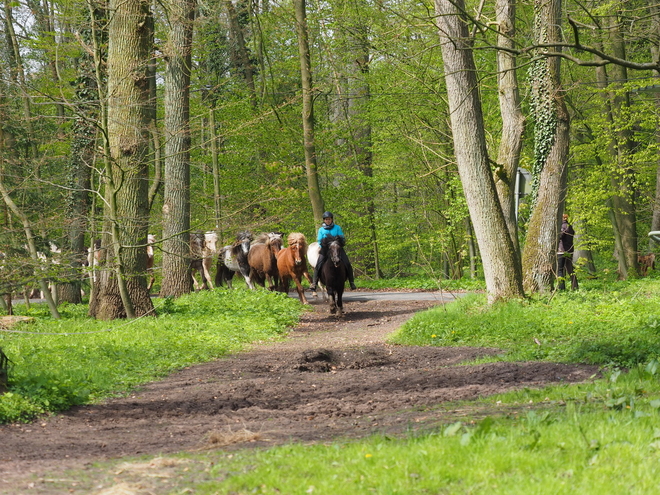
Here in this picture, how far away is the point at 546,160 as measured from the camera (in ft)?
53.9

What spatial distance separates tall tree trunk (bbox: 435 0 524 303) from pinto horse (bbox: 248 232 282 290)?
9.56 m

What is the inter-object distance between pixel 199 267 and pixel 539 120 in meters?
14.4

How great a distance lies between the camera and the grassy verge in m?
8.23

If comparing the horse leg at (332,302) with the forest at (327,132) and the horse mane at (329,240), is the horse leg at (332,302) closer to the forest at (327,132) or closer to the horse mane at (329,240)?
the horse mane at (329,240)

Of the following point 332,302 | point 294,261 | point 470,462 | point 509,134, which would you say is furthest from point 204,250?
point 470,462

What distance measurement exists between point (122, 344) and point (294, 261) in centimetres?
942

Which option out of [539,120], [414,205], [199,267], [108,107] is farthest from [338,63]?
[108,107]

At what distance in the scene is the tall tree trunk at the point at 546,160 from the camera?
1581cm

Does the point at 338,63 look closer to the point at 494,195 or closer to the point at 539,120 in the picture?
the point at 539,120

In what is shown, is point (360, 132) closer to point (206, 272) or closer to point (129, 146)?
point (206, 272)

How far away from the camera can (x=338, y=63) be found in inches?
1227

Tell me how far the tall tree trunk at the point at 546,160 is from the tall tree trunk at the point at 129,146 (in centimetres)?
806

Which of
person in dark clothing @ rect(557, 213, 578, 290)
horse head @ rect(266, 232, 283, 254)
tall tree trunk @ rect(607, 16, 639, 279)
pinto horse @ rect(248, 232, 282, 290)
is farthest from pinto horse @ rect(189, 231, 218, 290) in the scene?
tall tree trunk @ rect(607, 16, 639, 279)

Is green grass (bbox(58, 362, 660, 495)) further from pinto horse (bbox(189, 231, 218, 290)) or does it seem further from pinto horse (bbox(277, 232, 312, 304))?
pinto horse (bbox(189, 231, 218, 290))
